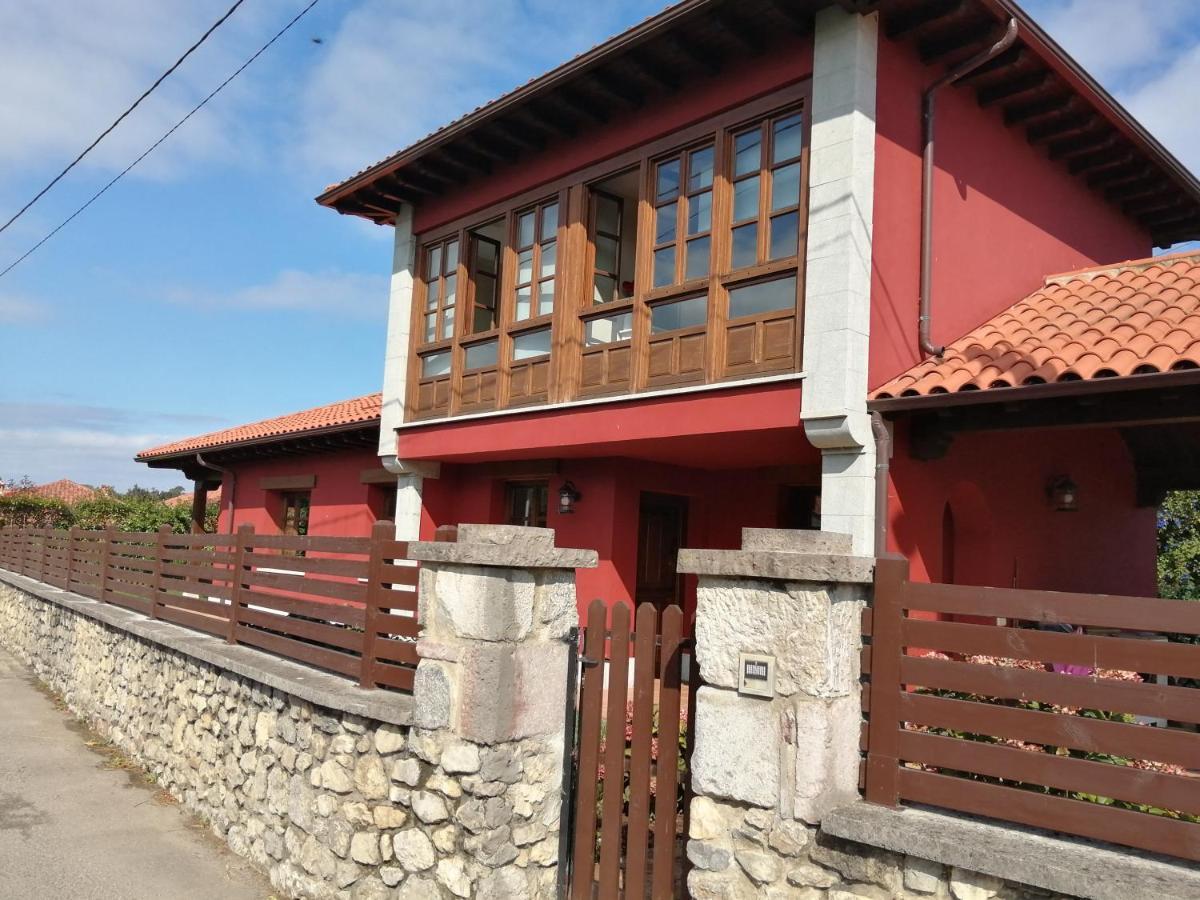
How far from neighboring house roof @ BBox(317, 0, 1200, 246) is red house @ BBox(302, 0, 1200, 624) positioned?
3 cm

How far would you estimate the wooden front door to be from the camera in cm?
998

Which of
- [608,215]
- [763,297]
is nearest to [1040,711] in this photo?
[763,297]

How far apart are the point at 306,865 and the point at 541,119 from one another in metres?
6.67

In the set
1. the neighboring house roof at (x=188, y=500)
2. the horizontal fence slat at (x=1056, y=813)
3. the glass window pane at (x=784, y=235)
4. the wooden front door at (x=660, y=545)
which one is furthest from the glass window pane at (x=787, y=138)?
the neighboring house roof at (x=188, y=500)

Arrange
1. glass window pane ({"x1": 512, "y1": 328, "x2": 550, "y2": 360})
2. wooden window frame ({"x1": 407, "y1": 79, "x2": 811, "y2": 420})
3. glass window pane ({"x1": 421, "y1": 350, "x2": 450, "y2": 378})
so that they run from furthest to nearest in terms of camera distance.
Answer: glass window pane ({"x1": 421, "y1": 350, "x2": 450, "y2": 378}) → glass window pane ({"x1": 512, "y1": 328, "x2": 550, "y2": 360}) → wooden window frame ({"x1": 407, "y1": 79, "x2": 811, "y2": 420})

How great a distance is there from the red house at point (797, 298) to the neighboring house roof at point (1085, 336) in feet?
0.11

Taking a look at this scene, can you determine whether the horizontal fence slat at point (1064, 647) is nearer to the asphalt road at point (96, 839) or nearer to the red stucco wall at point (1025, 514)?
the red stucco wall at point (1025, 514)

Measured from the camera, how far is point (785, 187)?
7223 millimetres

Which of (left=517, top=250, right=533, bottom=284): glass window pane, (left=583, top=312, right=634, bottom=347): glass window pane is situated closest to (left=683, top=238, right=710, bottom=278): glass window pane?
(left=583, top=312, right=634, bottom=347): glass window pane

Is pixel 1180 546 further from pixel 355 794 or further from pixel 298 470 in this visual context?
pixel 355 794

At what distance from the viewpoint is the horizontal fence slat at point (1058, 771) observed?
253cm

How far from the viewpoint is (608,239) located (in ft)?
30.3

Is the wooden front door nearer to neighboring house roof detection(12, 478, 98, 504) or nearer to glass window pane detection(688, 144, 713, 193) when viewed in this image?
glass window pane detection(688, 144, 713, 193)

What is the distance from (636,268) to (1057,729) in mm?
6001
